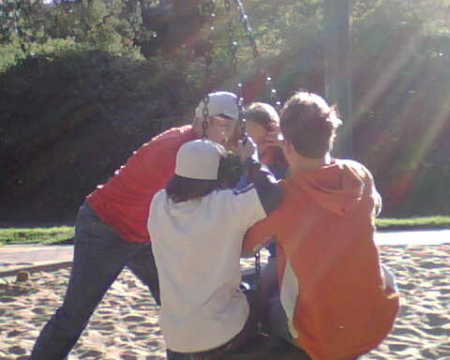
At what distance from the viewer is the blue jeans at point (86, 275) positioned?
161 inches

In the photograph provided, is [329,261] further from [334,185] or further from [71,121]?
[71,121]

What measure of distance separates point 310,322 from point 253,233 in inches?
14.5

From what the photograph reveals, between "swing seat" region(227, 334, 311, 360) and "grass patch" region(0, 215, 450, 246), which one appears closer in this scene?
"swing seat" region(227, 334, 311, 360)

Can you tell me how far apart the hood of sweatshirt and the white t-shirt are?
0.69 feet

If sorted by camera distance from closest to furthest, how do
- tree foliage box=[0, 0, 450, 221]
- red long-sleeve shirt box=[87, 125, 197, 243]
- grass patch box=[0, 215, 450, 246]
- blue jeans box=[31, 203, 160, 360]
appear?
1. red long-sleeve shirt box=[87, 125, 197, 243]
2. blue jeans box=[31, 203, 160, 360]
3. grass patch box=[0, 215, 450, 246]
4. tree foliage box=[0, 0, 450, 221]

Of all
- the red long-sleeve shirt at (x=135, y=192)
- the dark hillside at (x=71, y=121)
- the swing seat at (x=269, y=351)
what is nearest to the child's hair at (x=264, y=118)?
the red long-sleeve shirt at (x=135, y=192)

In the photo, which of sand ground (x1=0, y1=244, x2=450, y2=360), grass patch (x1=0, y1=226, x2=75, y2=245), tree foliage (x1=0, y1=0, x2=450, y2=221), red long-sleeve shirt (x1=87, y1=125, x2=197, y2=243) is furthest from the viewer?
tree foliage (x1=0, y1=0, x2=450, y2=221)

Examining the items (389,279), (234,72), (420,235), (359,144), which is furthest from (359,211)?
(359,144)

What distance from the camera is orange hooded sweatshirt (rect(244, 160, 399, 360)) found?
2896 millimetres

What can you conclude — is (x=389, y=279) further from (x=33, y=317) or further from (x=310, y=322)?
(x=33, y=317)

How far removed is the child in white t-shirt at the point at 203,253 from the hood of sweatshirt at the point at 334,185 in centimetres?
12

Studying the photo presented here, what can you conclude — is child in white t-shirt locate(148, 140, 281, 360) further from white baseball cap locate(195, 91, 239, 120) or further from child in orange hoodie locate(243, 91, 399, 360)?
white baseball cap locate(195, 91, 239, 120)

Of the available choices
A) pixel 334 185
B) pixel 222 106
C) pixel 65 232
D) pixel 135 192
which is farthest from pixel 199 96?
pixel 334 185

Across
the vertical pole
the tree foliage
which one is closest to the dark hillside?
the tree foliage
